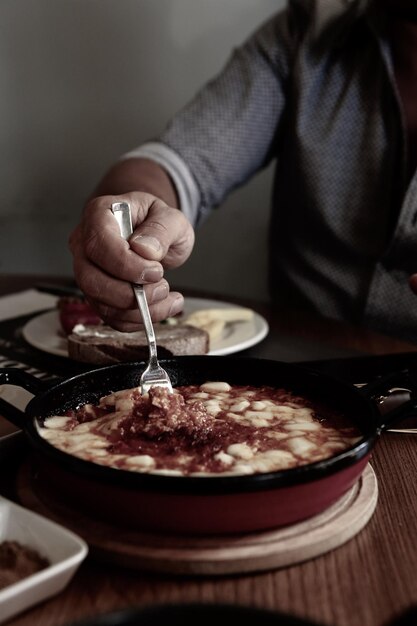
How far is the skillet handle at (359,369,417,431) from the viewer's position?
0.91 metres

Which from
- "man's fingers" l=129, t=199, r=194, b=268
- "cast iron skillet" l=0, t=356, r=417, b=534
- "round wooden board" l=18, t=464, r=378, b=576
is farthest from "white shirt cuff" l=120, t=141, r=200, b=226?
"round wooden board" l=18, t=464, r=378, b=576

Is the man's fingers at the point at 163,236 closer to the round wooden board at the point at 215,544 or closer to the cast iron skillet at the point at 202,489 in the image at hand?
the cast iron skillet at the point at 202,489

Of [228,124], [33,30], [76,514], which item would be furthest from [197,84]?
[76,514]

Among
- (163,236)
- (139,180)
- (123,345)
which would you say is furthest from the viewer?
(139,180)

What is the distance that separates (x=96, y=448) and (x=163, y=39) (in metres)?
2.32

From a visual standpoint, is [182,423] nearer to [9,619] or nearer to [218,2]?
[9,619]

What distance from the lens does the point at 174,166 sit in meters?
2.08

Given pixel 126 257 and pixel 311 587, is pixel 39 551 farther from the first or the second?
pixel 126 257

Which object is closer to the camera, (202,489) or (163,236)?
(202,489)

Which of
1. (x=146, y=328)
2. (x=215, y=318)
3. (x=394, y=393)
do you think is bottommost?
(x=215, y=318)

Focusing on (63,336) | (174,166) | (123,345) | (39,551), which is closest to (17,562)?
(39,551)

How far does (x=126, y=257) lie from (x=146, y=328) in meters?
0.11

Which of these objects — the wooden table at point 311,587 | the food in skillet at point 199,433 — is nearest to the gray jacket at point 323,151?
the food in skillet at point 199,433

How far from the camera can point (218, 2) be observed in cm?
285
